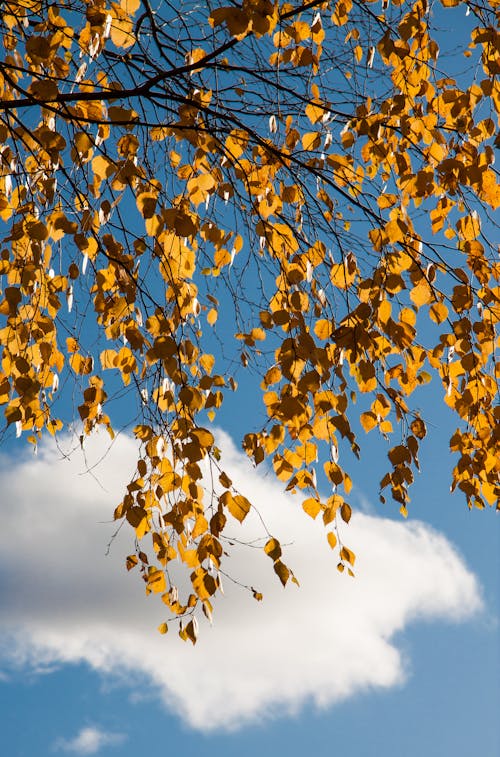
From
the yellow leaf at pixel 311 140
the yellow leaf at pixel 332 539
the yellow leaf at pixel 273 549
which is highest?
the yellow leaf at pixel 311 140

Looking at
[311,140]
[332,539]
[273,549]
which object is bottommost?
[273,549]

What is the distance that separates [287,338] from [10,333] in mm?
1439

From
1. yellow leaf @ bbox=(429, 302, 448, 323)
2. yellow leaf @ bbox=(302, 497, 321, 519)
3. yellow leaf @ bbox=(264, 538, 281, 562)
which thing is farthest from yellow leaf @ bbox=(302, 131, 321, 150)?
yellow leaf @ bbox=(264, 538, 281, 562)

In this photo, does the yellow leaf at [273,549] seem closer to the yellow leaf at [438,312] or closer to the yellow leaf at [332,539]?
the yellow leaf at [332,539]

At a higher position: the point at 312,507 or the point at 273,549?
the point at 312,507

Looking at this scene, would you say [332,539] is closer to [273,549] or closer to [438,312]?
[273,549]

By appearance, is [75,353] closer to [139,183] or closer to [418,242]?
[139,183]

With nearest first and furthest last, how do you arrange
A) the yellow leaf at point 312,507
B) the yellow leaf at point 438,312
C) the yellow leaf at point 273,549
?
1. the yellow leaf at point 273,549
2. the yellow leaf at point 312,507
3. the yellow leaf at point 438,312

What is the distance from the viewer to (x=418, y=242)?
3.70 metres

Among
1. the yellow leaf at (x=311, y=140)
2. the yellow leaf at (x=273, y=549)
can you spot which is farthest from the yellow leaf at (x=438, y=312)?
the yellow leaf at (x=273, y=549)

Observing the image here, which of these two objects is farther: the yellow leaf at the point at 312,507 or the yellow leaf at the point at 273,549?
the yellow leaf at the point at 312,507

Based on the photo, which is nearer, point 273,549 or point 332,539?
point 273,549

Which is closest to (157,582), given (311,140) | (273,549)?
(273,549)

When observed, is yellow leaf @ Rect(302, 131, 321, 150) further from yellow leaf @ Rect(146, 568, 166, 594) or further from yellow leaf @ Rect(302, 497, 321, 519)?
yellow leaf @ Rect(146, 568, 166, 594)
